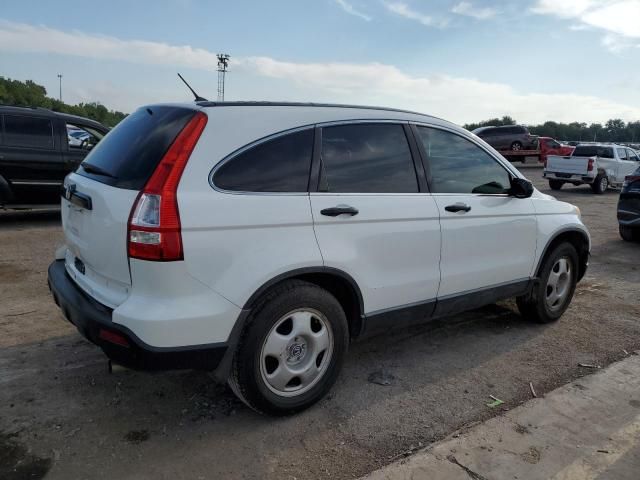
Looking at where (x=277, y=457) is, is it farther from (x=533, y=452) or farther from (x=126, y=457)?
(x=533, y=452)

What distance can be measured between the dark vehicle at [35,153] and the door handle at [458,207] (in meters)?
7.31

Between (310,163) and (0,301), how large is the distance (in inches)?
139

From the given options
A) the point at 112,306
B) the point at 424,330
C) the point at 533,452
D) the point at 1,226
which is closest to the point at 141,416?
the point at 112,306

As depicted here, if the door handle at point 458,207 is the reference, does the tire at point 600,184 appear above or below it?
below

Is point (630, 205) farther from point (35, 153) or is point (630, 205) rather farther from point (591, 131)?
point (591, 131)

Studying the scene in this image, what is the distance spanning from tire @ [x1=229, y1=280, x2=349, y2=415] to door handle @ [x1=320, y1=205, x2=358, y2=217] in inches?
16.7

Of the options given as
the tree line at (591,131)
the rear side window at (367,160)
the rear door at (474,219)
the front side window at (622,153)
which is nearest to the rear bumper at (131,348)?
the rear side window at (367,160)

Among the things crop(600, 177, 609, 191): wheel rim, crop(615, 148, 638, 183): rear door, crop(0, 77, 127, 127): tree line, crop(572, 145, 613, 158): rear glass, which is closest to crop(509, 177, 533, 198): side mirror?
crop(600, 177, 609, 191): wheel rim

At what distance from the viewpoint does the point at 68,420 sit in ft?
9.84

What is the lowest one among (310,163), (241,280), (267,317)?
(267,317)

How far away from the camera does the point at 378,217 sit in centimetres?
328

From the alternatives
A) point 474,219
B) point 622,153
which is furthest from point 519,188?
point 622,153

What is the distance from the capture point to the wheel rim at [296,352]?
2953 mm

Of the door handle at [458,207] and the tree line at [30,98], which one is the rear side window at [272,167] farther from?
the tree line at [30,98]
